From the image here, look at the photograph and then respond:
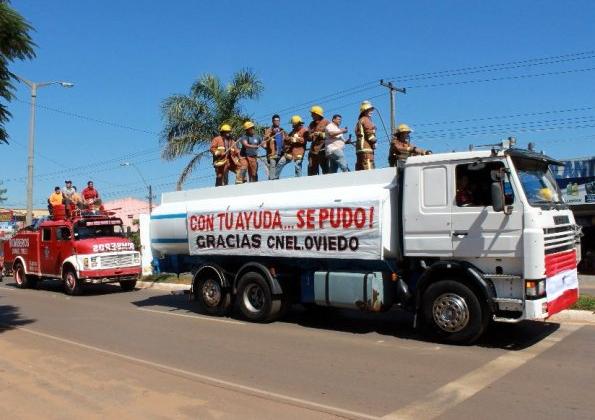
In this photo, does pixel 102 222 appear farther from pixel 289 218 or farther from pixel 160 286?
pixel 289 218

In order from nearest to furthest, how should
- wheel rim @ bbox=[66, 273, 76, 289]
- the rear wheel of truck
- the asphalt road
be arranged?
1. the asphalt road
2. wheel rim @ bbox=[66, 273, 76, 289]
3. the rear wheel of truck

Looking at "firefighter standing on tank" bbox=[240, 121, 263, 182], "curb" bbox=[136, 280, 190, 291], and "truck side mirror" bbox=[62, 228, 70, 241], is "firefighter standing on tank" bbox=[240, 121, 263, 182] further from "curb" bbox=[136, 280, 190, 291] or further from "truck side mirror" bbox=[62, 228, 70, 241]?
"truck side mirror" bbox=[62, 228, 70, 241]

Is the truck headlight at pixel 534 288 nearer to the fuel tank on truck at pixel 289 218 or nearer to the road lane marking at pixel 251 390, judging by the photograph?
the fuel tank on truck at pixel 289 218

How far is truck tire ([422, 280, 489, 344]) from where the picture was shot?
8188 mm

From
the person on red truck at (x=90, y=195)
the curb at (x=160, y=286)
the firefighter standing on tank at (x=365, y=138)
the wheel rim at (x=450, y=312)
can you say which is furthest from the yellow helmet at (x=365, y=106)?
the person on red truck at (x=90, y=195)

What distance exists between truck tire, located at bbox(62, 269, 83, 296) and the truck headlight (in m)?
13.4

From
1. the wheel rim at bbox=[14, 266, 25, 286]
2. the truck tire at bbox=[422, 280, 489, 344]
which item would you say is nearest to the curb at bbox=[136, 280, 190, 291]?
the wheel rim at bbox=[14, 266, 25, 286]

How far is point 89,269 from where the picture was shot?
17438mm

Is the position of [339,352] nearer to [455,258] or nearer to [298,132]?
[455,258]

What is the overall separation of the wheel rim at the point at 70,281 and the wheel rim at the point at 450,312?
1240 cm

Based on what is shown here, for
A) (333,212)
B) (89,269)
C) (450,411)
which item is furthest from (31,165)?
(450,411)

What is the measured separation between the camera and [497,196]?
311 inches

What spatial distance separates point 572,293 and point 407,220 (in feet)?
8.64

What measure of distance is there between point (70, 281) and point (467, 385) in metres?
14.2
